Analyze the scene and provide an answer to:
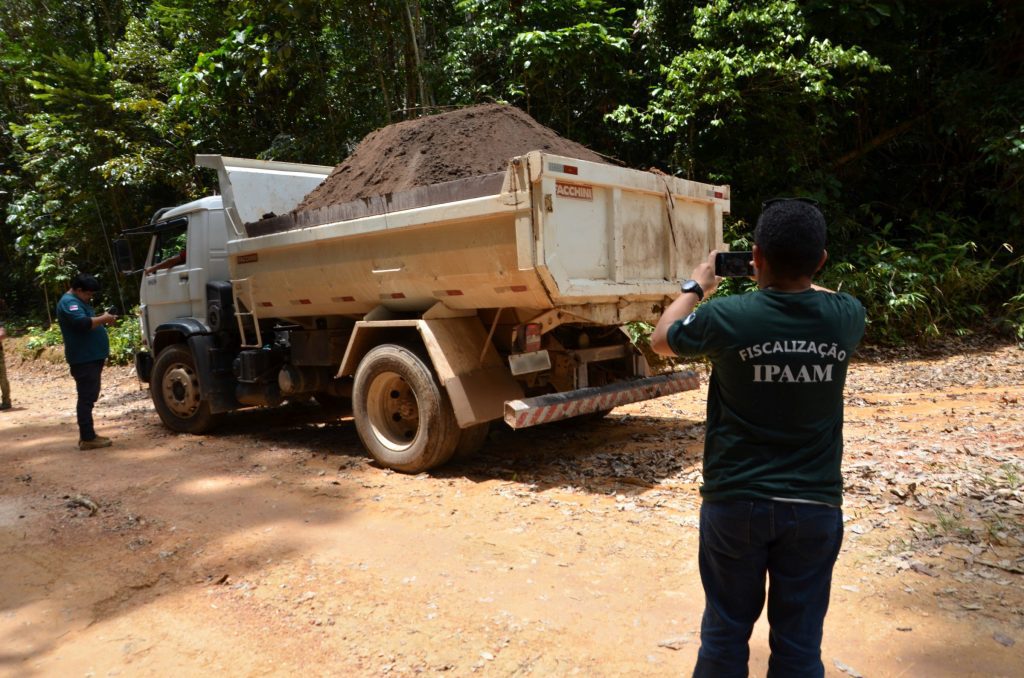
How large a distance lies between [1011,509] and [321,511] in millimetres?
4200

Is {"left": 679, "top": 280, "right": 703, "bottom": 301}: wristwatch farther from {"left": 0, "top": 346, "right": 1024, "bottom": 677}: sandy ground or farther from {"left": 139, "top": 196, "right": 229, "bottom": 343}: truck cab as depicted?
{"left": 139, "top": 196, "right": 229, "bottom": 343}: truck cab

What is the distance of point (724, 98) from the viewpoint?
1013cm

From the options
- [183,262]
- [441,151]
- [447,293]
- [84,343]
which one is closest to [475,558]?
[447,293]

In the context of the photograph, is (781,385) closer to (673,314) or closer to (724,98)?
(673,314)

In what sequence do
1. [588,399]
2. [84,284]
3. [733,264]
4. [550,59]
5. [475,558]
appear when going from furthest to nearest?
1. [550,59]
2. [84,284]
3. [588,399]
4. [475,558]
5. [733,264]

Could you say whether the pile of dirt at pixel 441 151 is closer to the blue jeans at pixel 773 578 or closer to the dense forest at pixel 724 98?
the blue jeans at pixel 773 578

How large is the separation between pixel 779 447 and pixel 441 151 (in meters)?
4.34

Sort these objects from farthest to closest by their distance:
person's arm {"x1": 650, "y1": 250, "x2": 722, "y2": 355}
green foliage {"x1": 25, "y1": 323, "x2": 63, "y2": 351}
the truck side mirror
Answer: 1. green foliage {"x1": 25, "y1": 323, "x2": 63, "y2": 351}
2. the truck side mirror
3. person's arm {"x1": 650, "y1": 250, "x2": 722, "y2": 355}

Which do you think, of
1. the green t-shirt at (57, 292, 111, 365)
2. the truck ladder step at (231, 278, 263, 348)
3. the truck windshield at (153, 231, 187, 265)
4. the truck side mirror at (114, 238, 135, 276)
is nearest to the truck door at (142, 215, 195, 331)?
the truck windshield at (153, 231, 187, 265)

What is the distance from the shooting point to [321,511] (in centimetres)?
495

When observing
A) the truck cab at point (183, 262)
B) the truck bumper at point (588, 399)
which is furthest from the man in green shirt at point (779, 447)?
the truck cab at point (183, 262)

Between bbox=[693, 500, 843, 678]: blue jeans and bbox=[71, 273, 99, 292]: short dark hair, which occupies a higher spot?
bbox=[71, 273, 99, 292]: short dark hair

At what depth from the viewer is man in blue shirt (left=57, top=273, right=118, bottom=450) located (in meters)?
6.91

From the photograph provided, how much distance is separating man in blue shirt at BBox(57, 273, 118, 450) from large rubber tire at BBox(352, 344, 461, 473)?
286cm
